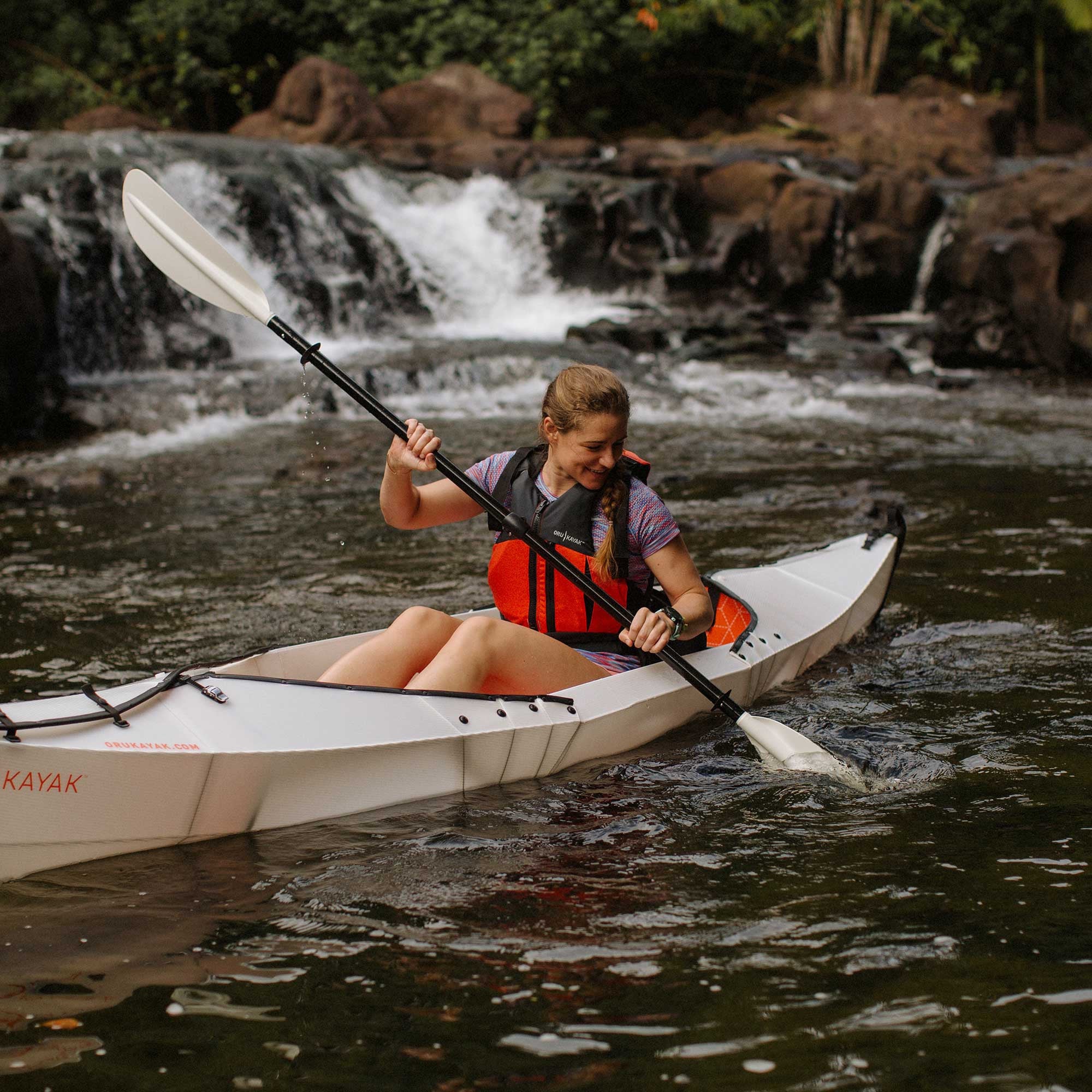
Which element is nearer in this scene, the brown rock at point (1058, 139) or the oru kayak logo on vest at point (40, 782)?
the oru kayak logo on vest at point (40, 782)

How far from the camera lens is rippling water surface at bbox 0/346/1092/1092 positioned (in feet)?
6.47

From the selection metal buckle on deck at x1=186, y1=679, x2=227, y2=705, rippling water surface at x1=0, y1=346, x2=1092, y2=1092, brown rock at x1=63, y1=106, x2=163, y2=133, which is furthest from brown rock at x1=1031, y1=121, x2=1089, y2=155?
metal buckle on deck at x1=186, y1=679, x2=227, y2=705

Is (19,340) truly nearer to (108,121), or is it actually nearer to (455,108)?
(108,121)

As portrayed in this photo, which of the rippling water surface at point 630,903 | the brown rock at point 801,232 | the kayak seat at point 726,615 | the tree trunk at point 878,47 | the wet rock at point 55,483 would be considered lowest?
the rippling water surface at point 630,903

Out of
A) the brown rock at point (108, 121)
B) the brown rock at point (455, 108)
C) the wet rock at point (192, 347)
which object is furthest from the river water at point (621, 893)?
the brown rock at point (455, 108)

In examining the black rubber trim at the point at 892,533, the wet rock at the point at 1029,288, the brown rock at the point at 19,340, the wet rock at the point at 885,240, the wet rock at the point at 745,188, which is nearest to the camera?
the black rubber trim at the point at 892,533

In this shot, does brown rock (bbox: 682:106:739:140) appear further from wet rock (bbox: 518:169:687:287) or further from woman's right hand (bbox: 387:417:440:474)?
woman's right hand (bbox: 387:417:440:474)

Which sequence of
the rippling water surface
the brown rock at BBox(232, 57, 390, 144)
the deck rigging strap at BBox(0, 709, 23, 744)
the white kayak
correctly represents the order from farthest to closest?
the brown rock at BBox(232, 57, 390, 144) → the white kayak → the deck rigging strap at BBox(0, 709, 23, 744) → the rippling water surface

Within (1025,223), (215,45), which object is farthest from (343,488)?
(215,45)

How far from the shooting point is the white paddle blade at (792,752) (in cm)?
308

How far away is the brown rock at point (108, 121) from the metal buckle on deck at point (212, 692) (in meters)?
13.4

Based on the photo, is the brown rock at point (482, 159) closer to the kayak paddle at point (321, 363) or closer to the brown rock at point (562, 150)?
the brown rock at point (562, 150)

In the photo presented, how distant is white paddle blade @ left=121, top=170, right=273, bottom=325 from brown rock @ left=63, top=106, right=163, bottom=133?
1189cm

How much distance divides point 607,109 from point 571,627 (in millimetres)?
17527
